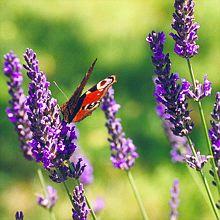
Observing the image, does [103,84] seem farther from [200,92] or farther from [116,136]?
[116,136]

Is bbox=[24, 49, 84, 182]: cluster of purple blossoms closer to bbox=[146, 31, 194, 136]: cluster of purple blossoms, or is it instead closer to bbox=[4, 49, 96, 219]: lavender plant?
bbox=[4, 49, 96, 219]: lavender plant

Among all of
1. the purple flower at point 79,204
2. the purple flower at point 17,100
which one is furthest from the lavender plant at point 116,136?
the purple flower at point 79,204

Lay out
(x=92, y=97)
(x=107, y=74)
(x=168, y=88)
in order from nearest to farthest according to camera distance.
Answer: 1. (x=168, y=88)
2. (x=92, y=97)
3. (x=107, y=74)

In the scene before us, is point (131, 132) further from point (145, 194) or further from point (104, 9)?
point (104, 9)

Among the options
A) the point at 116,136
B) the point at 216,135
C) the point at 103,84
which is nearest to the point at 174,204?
the point at 116,136

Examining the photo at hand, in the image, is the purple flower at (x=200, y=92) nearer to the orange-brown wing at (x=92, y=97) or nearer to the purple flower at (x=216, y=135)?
the purple flower at (x=216, y=135)
